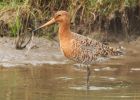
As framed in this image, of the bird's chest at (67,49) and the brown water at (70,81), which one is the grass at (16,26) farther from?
the bird's chest at (67,49)

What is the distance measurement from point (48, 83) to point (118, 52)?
1387 mm

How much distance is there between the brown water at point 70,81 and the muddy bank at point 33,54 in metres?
0.12

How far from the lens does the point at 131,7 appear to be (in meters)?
11.9

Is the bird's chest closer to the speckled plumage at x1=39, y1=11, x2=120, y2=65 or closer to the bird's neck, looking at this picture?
the speckled plumage at x1=39, y1=11, x2=120, y2=65

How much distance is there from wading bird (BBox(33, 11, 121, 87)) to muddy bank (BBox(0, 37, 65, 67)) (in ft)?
3.64

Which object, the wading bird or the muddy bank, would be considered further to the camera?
the muddy bank

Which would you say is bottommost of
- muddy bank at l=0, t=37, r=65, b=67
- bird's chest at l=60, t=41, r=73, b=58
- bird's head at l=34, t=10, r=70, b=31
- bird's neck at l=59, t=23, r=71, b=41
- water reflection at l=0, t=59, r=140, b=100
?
water reflection at l=0, t=59, r=140, b=100

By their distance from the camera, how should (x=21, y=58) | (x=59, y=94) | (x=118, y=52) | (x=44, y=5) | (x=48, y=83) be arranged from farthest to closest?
(x=44, y=5) < (x=21, y=58) < (x=118, y=52) < (x=48, y=83) < (x=59, y=94)

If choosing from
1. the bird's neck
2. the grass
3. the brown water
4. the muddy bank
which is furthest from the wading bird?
the grass

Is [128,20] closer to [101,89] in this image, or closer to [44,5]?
[44,5]

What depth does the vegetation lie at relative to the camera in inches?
452

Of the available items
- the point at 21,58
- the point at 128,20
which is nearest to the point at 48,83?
the point at 21,58

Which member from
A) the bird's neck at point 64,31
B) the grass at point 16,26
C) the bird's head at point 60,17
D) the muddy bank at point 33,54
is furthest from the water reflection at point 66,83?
the grass at point 16,26

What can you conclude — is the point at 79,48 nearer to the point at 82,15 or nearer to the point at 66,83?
the point at 66,83
